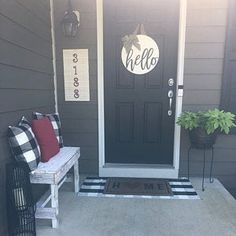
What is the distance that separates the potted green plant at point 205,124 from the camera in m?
2.45

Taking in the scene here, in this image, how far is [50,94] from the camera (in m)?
2.82

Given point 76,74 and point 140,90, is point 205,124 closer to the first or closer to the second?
point 140,90

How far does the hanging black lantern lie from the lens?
8.87ft

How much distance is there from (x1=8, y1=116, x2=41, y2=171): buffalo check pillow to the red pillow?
94 mm

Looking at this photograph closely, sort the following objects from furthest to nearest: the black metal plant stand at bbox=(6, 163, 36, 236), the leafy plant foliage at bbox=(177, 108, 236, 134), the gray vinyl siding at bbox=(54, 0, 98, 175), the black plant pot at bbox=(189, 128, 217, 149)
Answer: the gray vinyl siding at bbox=(54, 0, 98, 175) → the black plant pot at bbox=(189, 128, 217, 149) → the leafy plant foliage at bbox=(177, 108, 236, 134) → the black metal plant stand at bbox=(6, 163, 36, 236)

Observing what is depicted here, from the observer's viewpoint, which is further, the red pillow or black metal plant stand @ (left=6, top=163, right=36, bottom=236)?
the red pillow

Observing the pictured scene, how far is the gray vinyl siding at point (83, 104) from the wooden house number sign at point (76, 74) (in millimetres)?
48

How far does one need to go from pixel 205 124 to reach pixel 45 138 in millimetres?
1590

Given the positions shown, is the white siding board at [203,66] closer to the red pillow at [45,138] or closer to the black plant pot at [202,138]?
the black plant pot at [202,138]

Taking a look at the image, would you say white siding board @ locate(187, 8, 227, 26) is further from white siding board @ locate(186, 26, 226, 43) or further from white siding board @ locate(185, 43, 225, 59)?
white siding board @ locate(185, 43, 225, 59)

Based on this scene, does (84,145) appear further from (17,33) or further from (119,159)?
(17,33)

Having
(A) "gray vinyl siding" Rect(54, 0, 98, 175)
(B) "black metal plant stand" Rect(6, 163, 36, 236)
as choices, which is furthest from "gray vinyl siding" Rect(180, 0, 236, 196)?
(B) "black metal plant stand" Rect(6, 163, 36, 236)

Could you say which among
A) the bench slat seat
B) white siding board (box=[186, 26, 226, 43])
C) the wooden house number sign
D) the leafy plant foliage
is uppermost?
white siding board (box=[186, 26, 226, 43])

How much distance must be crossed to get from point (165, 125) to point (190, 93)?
18.9 inches
